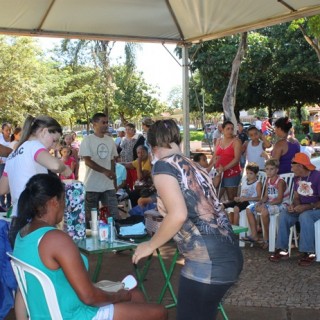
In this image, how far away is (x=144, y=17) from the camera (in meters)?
7.21

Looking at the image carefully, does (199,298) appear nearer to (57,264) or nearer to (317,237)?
(57,264)

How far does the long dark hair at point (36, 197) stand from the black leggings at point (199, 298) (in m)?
0.84

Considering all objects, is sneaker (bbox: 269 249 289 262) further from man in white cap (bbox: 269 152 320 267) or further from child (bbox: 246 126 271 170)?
child (bbox: 246 126 271 170)

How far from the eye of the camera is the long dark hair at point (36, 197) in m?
2.71

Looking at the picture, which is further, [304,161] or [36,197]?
[304,161]

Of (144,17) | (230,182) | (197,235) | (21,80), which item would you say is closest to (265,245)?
(230,182)

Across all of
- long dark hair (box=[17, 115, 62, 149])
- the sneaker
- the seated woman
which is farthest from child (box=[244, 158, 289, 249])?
the seated woman

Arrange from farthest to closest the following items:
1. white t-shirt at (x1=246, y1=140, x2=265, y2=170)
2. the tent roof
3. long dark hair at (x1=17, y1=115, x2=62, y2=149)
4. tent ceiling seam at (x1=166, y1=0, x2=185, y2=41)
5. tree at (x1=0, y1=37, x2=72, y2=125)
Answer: tree at (x1=0, y1=37, x2=72, y2=125) < white t-shirt at (x1=246, y1=140, x2=265, y2=170) < tent ceiling seam at (x1=166, y1=0, x2=185, y2=41) < the tent roof < long dark hair at (x1=17, y1=115, x2=62, y2=149)

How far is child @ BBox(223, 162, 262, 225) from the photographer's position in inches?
270

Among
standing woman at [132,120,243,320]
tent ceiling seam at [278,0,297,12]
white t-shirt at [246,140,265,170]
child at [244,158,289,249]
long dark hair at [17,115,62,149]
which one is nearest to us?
standing woman at [132,120,243,320]

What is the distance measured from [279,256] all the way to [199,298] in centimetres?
→ 375

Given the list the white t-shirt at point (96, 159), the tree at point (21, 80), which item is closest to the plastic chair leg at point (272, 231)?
the white t-shirt at point (96, 159)

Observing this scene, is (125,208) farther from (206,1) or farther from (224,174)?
(206,1)

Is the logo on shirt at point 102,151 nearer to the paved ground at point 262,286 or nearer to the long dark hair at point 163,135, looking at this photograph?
the paved ground at point 262,286
